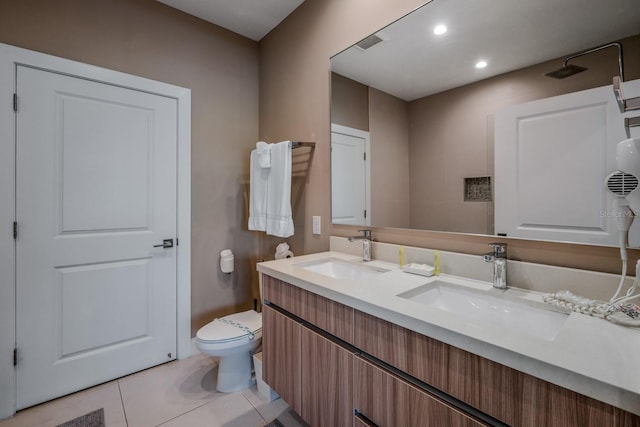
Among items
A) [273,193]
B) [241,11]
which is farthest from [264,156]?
[241,11]

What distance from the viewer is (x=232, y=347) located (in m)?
1.75

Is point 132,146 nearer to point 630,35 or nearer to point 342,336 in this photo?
point 342,336

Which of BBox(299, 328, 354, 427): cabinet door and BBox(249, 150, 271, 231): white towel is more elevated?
BBox(249, 150, 271, 231): white towel

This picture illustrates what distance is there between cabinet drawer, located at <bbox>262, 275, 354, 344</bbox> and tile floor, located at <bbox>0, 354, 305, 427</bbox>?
0.72 m

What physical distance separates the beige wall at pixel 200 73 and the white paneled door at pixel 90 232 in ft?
0.62

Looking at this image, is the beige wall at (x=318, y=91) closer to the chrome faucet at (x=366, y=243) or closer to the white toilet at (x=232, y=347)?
the chrome faucet at (x=366, y=243)

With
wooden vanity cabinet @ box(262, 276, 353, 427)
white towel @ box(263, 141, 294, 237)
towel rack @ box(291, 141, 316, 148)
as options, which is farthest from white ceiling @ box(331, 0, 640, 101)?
wooden vanity cabinet @ box(262, 276, 353, 427)

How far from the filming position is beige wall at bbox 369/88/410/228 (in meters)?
1.52

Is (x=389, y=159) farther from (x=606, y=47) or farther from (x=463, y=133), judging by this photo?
(x=606, y=47)

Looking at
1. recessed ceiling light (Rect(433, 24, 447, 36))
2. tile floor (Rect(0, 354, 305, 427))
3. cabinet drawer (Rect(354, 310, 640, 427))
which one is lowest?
tile floor (Rect(0, 354, 305, 427))

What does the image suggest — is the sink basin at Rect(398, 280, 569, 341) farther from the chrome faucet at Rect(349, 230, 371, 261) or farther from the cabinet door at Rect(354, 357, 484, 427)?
the chrome faucet at Rect(349, 230, 371, 261)

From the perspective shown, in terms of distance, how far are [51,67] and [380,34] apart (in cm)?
193

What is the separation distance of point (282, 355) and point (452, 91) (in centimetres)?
149

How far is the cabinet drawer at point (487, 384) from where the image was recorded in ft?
1.90
